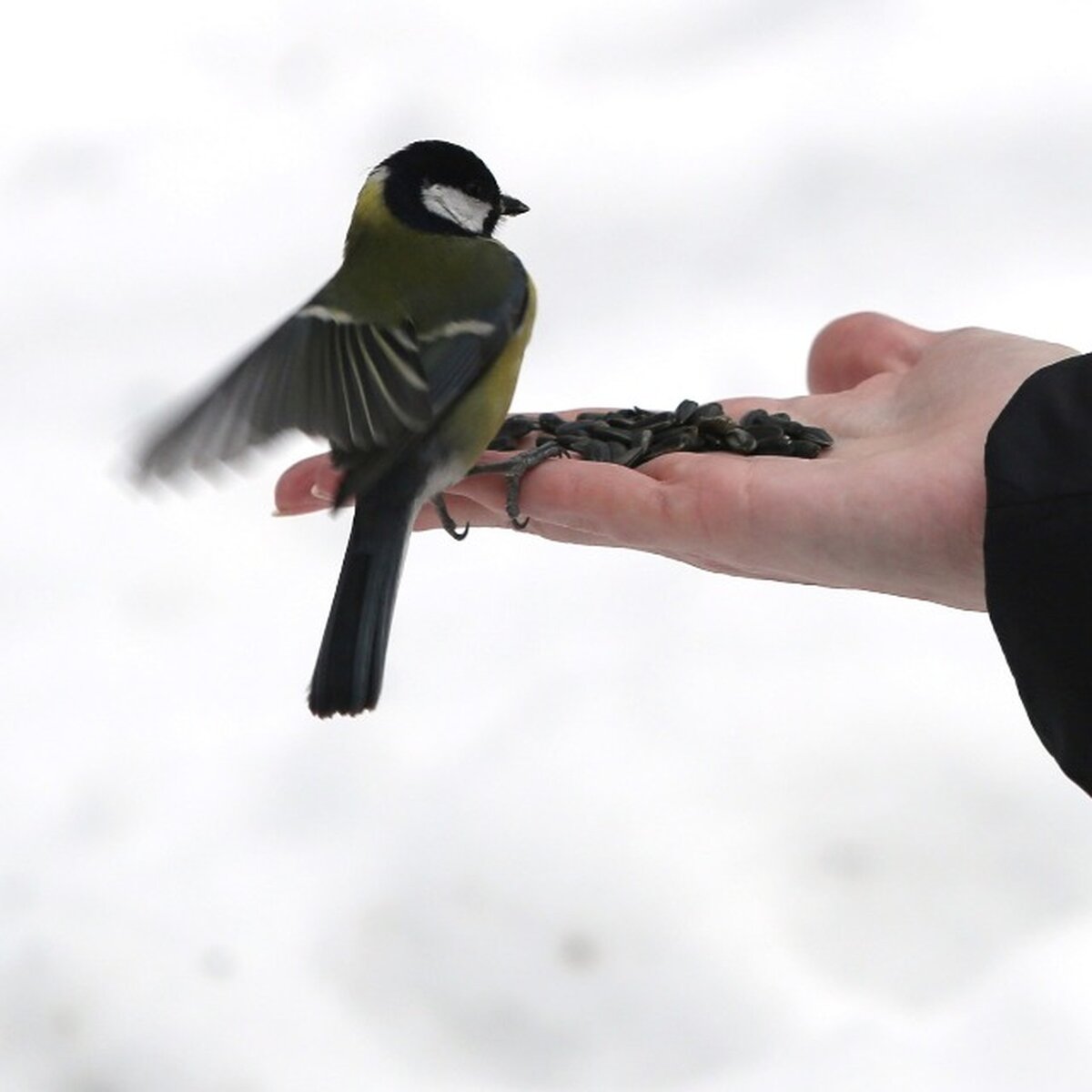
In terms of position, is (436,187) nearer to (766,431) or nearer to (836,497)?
(766,431)

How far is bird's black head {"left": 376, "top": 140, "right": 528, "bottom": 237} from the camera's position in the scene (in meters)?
1.50

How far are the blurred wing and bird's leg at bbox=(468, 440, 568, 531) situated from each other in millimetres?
135

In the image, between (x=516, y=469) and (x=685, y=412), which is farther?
(x=685, y=412)

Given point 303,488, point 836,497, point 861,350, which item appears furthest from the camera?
point 861,350

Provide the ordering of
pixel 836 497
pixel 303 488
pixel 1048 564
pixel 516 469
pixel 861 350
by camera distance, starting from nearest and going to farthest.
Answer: pixel 1048 564 → pixel 836 497 → pixel 516 469 → pixel 303 488 → pixel 861 350

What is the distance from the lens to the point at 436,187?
1504 mm

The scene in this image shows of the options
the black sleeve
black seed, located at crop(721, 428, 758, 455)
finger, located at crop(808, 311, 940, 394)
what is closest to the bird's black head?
black seed, located at crop(721, 428, 758, 455)

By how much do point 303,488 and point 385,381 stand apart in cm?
26

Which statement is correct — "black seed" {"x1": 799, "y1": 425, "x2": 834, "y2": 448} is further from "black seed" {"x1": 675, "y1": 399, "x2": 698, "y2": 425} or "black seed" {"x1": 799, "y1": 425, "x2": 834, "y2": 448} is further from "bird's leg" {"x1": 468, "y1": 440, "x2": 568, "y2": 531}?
"bird's leg" {"x1": 468, "y1": 440, "x2": 568, "y2": 531}

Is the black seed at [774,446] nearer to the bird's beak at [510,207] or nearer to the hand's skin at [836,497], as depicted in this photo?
the hand's skin at [836,497]

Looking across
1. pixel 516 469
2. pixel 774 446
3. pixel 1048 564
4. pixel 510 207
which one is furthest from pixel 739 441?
pixel 1048 564

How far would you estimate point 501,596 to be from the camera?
1941mm

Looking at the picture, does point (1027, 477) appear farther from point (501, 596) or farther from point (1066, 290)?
point (1066, 290)

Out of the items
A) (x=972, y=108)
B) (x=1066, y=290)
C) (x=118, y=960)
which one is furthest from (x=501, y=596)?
(x=972, y=108)
